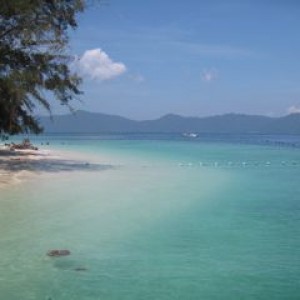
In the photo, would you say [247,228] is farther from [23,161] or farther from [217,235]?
[23,161]

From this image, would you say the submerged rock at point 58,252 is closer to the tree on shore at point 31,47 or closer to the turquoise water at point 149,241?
the turquoise water at point 149,241

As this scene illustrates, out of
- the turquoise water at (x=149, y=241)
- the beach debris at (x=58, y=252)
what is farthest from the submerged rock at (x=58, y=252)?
the turquoise water at (x=149, y=241)

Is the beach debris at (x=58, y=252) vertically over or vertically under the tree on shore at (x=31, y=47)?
under

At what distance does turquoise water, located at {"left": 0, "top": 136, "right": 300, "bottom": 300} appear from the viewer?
6656 mm

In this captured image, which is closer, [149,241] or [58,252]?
[58,252]

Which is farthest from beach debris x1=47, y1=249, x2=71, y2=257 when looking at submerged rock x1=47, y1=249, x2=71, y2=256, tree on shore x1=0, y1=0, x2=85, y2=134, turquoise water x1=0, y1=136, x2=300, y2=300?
tree on shore x1=0, y1=0, x2=85, y2=134

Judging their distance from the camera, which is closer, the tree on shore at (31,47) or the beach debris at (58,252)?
the beach debris at (58,252)

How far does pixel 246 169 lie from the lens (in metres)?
25.3

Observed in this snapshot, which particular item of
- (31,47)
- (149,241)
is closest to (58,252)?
(149,241)

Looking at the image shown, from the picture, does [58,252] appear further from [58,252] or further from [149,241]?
[149,241]

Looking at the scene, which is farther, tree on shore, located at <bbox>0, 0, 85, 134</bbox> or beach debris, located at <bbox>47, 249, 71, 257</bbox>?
tree on shore, located at <bbox>0, 0, 85, 134</bbox>

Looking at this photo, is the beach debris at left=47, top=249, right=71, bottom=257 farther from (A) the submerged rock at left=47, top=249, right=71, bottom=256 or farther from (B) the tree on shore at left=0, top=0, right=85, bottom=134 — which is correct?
(B) the tree on shore at left=0, top=0, right=85, bottom=134

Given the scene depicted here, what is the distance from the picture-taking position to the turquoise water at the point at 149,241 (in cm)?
666

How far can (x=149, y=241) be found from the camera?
361 inches
